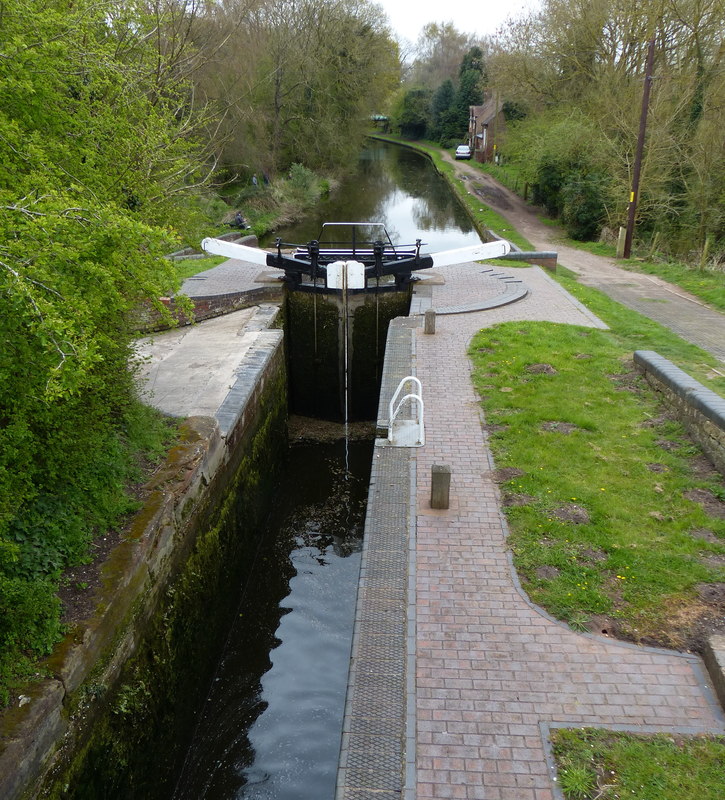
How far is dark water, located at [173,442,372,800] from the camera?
18.7 ft

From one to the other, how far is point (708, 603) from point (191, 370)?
724 centimetres

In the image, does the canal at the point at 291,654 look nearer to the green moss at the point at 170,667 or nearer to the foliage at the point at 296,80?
the green moss at the point at 170,667

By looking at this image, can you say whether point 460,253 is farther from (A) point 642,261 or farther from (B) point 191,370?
(A) point 642,261

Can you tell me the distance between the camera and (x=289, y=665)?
693 cm

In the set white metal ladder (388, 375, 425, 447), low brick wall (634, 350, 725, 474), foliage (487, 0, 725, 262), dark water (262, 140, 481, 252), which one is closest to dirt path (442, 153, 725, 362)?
foliage (487, 0, 725, 262)

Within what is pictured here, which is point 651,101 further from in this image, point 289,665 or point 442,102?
point 442,102

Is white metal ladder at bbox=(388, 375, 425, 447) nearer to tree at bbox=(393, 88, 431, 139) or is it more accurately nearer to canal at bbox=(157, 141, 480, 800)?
canal at bbox=(157, 141, 480, 800)

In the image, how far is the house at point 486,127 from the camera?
41.7 meters

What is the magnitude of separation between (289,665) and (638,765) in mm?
3979

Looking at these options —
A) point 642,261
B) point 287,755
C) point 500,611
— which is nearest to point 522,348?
point 500,611

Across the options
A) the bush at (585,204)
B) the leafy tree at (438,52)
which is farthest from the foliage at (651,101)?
the leafy tree at (438,52)

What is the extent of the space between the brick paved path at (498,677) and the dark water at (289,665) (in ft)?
6.39

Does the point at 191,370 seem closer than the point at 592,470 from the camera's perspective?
No

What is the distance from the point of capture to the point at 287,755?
588 cm
